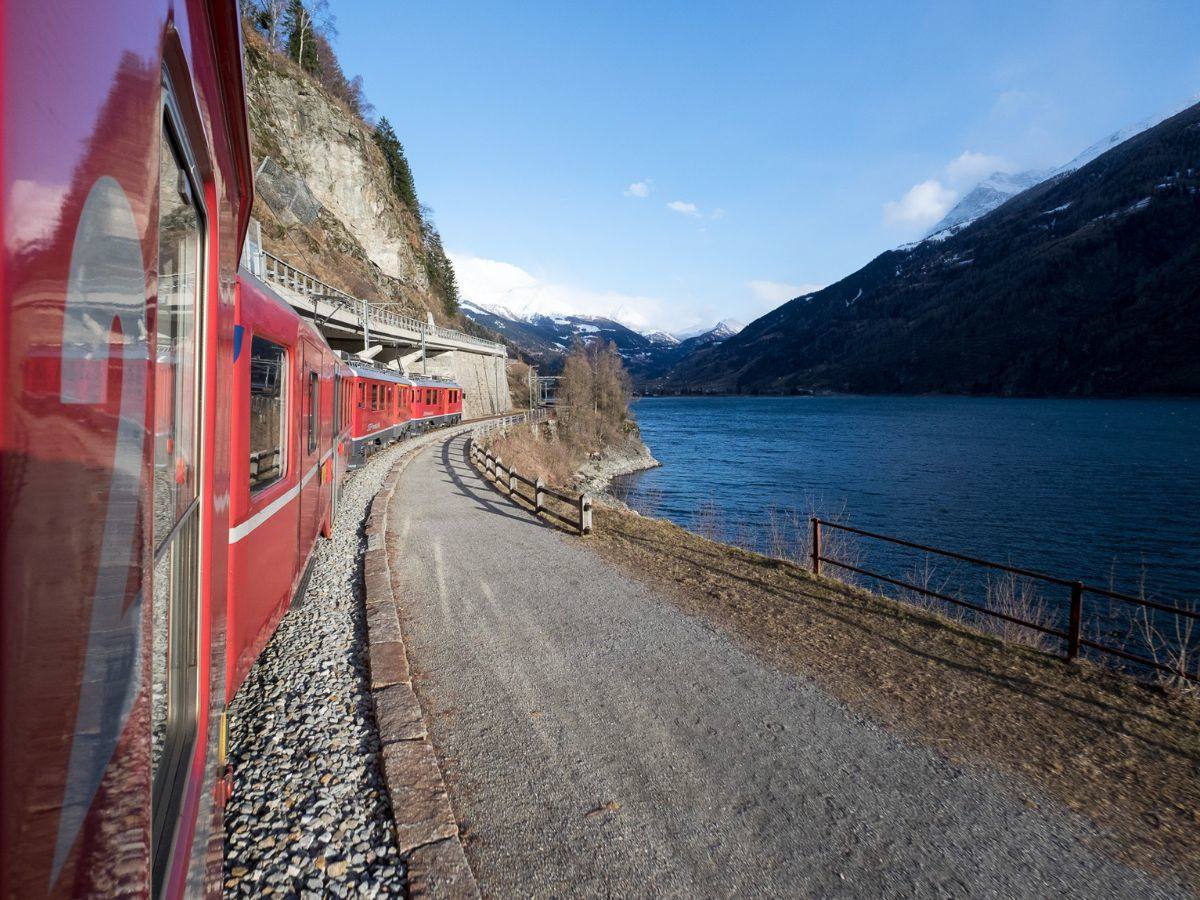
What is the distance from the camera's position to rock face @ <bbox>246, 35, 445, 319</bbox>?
42875 millimetres

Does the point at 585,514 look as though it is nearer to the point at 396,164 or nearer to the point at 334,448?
the point at 334,448

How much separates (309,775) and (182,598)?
255 centimetres

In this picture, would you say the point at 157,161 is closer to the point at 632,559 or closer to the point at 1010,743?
the point at 1010,743

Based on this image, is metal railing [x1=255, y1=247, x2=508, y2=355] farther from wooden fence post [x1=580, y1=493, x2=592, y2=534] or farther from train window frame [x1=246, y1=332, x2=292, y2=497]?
train window frame [x1=246, y1=332, x2=292, y2=497]

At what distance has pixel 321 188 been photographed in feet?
162

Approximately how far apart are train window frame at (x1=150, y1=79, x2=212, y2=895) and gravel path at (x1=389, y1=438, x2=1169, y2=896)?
2040 millimetres

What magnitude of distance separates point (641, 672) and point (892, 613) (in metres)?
3.61

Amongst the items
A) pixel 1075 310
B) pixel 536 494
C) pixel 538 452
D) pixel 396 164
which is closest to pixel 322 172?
pixel 396 164

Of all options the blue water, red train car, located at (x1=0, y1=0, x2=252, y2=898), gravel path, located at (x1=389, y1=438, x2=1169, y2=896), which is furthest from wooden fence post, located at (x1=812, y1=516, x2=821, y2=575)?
red train car, located at (x1=0, y1=0, x2=252, y2=898)

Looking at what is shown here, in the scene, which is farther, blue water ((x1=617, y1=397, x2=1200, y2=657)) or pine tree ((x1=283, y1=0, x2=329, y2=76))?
pine tree ((x1=283, y1=0, x2=329, y2=76))

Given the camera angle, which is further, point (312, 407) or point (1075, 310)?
point (1075, 310)

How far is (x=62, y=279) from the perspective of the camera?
0.75 m

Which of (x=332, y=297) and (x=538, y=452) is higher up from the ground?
(x=332, y=297)

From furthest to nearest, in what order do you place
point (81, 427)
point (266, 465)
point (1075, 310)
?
point (1075, 310), point (266, 465), point (81, 427)
